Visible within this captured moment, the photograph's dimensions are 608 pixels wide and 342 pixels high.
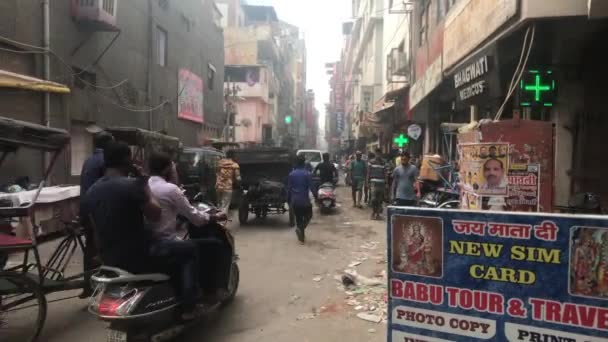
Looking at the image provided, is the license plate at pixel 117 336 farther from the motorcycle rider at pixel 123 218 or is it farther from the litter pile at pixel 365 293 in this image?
the litter pile at pixel 365 293

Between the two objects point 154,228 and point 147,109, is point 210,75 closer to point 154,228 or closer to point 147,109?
point 147,109

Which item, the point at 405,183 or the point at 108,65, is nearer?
the point at 405,183

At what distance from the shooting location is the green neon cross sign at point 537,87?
23.6ft

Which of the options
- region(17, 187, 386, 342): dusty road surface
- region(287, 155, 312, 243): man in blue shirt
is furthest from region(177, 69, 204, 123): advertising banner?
region(17, 187, 386, 342): dusty road surface

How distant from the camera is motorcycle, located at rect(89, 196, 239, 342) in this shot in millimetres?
3455

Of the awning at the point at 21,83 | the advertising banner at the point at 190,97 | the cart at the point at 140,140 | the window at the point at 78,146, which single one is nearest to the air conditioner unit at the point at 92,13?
the window at the point at 78,146

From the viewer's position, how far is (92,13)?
12.1 m

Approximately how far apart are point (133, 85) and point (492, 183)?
45.3 ft

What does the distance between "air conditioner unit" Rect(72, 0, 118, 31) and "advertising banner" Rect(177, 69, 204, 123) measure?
27.7ft

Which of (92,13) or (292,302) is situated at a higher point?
(92,13)

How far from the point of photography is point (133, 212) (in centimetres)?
366

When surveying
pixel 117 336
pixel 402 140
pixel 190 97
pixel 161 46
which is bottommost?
pixel 117 336

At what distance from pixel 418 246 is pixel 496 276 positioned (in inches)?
17.7

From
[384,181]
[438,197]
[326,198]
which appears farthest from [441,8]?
[438,197]
